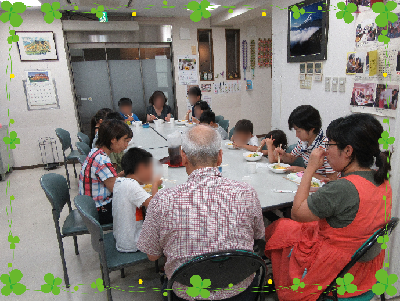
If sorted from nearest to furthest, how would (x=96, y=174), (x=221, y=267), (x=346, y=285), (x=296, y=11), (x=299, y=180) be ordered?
(x=221, y=267), (x=346, y=285), (x=299, y=180), (x=96, y=174), (x=296, y=11)

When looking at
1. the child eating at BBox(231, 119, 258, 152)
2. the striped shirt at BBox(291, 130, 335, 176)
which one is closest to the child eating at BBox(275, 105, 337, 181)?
the striped shirt at BBox(291, 130, 335, 176)

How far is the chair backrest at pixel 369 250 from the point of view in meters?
1.16

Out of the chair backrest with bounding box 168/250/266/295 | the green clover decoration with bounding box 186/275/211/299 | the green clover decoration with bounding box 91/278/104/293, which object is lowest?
the green clover decoration with bounding box 91/278/104/293

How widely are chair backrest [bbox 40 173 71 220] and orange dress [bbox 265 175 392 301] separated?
150cm

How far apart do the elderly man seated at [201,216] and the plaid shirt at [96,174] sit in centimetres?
98

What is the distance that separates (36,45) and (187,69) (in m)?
2.78

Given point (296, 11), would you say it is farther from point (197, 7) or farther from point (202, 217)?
point (202, 217)

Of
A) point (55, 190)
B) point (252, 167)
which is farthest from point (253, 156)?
point (55, 190)

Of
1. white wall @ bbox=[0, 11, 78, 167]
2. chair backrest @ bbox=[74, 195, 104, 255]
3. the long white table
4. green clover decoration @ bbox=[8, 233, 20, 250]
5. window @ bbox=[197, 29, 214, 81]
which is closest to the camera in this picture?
chair backrest @ bbox=[74, 195, 104, 255]

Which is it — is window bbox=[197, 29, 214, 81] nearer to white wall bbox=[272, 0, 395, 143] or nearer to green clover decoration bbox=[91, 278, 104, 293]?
white wall bbox=[272, 0, 395, 143]

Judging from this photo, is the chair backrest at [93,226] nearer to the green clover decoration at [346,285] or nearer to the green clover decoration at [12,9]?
the green clover decoration at [12,9]

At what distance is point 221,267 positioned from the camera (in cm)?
101

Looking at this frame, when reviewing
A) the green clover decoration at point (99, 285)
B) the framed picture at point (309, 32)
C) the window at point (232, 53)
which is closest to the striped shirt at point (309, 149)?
the framed picture at point (309, 32)

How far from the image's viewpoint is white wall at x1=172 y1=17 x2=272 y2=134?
5473mm
